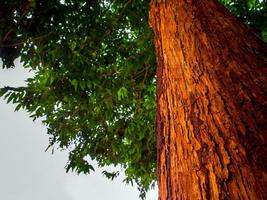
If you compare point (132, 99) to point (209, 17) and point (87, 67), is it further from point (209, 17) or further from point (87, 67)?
point (209, 17)

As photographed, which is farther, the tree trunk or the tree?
the tree

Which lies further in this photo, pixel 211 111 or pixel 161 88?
pixel 161 88

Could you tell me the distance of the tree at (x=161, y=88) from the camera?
1453 mm

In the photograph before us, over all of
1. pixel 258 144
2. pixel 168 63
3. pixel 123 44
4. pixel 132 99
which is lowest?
pixel 258 144

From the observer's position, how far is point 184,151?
1.58 metres

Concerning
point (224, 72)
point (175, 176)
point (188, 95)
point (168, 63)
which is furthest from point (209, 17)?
point (175, 176)

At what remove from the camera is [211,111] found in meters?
1.66

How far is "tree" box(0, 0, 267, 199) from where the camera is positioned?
1453mm

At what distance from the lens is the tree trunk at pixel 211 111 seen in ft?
4.38

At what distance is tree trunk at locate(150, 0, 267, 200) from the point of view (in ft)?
4.38

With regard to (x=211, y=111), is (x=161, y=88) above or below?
above

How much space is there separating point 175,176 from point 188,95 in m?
0.55

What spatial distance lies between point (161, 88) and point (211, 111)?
0.60m

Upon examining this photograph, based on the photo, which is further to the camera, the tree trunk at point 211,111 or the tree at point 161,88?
the tree at point 161,88
